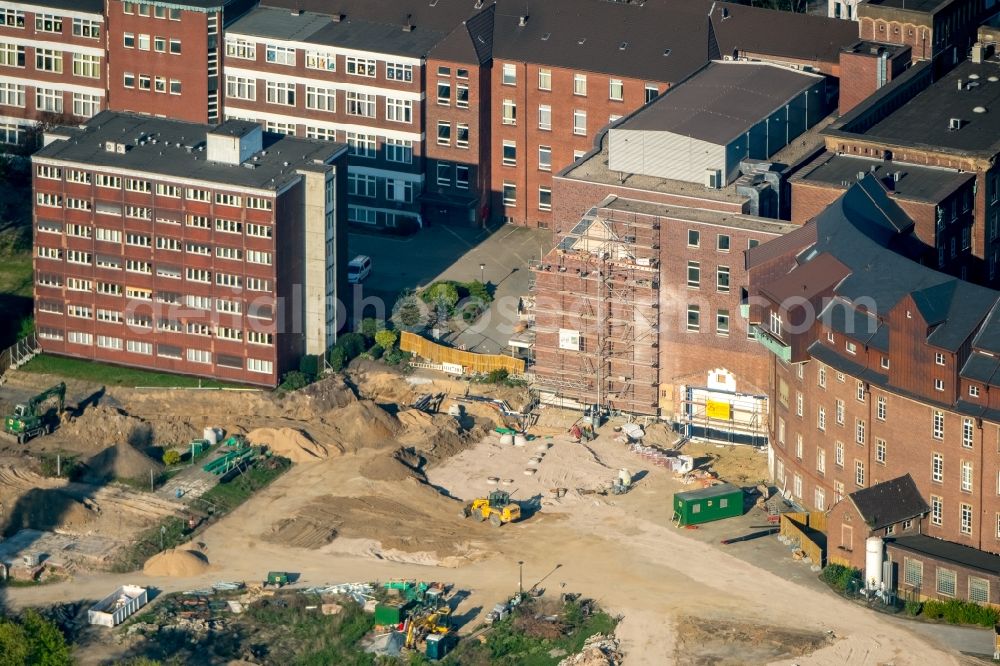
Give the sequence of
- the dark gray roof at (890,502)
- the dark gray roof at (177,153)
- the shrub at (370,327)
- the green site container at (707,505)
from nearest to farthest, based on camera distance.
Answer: the dark gray roof at (890,502)
the green site container at (707,505)
the dark gray roof at (177,153)
the shrub at (370,327)

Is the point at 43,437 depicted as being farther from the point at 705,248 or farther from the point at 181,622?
the point at 705,248

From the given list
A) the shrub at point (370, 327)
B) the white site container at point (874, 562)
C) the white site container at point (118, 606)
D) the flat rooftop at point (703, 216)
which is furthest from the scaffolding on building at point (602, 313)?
the white site container at point (118, 606)

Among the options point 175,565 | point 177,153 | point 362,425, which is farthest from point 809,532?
point 177,153

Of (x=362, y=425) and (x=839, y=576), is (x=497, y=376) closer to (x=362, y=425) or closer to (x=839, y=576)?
(x=362, y=425)

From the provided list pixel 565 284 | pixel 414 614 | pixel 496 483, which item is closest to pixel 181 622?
pixel 414 614

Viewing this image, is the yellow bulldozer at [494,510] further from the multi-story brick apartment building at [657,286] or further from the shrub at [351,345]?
the shrub at [351,345]

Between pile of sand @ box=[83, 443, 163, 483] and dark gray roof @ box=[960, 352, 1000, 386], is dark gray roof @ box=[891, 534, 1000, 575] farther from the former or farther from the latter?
pile of sand @ box=[83, 443, 163, 483]

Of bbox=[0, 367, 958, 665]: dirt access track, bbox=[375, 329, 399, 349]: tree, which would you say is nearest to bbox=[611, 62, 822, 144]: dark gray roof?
bbox=[375, 329, 399, 349]: tree
